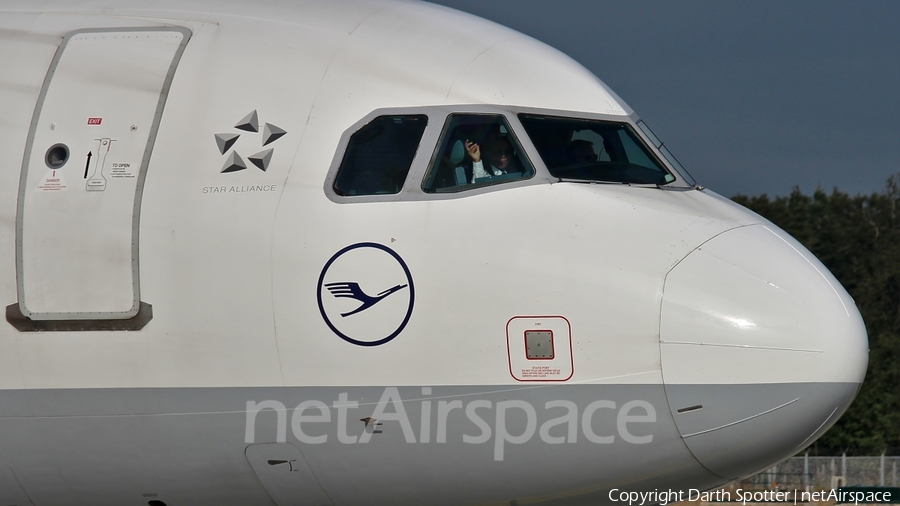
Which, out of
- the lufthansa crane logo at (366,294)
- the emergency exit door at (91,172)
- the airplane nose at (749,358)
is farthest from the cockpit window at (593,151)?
the emergency exit door at (91,172)

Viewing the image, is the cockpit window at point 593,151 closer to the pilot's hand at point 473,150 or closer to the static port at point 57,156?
the pilot's hand at point 473,150

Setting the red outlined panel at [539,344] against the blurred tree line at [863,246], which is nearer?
the red outlined panel at [539,344]

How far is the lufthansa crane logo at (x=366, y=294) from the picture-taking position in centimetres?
845

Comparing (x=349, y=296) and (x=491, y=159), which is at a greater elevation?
(x=491, y=159)

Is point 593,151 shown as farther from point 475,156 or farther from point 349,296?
point 349,296

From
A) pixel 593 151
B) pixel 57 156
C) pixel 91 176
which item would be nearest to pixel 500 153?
pixel 593 151

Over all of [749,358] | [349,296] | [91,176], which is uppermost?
[91,176]

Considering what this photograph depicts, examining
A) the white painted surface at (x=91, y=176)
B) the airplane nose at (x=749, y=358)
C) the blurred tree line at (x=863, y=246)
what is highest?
the blurred tree line at (x=863, y=246)

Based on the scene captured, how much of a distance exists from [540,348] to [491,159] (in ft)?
5.16

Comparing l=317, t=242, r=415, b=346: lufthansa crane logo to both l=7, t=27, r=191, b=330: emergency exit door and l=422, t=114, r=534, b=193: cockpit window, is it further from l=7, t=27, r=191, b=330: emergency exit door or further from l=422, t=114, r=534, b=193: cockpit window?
l=7, t=27, r=191, b=330: emergency exit door

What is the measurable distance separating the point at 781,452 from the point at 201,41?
5.53m

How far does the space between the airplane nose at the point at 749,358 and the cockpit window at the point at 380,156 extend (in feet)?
7.29

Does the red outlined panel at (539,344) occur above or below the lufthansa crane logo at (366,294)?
below

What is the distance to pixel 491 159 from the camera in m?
8.86
